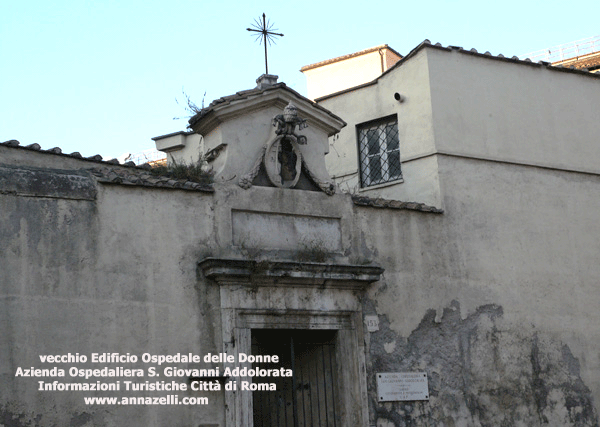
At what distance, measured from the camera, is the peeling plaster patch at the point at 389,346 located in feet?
38.4

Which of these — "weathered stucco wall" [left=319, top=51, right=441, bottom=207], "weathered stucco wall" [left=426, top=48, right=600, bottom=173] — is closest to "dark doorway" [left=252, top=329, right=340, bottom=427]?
"weathered stucco wall" [left=319, top=51, right=441, bottom=207]

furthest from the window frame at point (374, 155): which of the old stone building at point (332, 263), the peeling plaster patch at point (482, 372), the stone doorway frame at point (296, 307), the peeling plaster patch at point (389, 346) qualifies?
the peeling plaster patch at point (389, 346)

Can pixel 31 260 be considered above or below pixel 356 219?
below

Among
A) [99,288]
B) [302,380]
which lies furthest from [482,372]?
[99,288]

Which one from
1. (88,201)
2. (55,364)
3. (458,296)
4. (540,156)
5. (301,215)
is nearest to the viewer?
(55,364)

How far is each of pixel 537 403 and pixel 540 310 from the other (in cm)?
132

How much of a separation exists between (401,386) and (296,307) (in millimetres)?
1793

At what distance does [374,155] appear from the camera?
47.8 feet

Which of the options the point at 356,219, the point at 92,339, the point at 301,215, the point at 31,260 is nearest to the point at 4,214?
the point at 31,260

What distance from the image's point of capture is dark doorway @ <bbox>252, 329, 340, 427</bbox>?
37.8ft

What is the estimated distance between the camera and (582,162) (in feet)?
46.5

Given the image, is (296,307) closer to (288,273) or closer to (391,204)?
(288,273)

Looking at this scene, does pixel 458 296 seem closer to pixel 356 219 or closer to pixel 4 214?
pixel 356 219

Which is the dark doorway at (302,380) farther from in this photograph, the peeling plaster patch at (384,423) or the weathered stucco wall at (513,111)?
the weathered stucco wall at (513,111)
